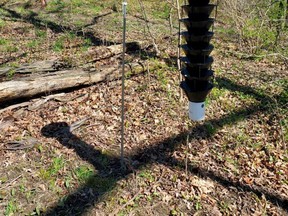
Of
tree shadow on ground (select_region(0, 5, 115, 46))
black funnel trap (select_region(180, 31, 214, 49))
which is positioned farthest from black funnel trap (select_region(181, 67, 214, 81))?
tree shadow on ground (select_region(0, 5, 115, 46))

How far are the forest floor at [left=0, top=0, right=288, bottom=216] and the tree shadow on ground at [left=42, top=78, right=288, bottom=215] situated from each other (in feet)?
0.05

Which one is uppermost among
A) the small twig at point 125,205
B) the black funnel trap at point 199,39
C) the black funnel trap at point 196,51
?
the black funnel trap at point 199,39

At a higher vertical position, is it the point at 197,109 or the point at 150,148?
the point at 197,109

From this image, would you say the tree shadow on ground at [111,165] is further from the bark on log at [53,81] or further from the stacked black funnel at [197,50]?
the stacked black funnel at [197,50]

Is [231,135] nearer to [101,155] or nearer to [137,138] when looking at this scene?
[137,138]

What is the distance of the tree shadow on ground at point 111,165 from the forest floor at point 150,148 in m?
0.01

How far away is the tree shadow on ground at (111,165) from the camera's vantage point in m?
3.56

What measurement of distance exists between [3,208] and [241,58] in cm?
723

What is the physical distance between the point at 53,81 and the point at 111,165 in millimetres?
2285

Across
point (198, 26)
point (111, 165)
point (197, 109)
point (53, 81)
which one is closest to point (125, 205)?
point (111, 165)

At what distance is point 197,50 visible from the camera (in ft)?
7.47

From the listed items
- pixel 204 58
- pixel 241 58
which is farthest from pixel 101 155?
pixel 241 58

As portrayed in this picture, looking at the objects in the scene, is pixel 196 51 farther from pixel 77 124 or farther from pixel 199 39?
pixel 77 124

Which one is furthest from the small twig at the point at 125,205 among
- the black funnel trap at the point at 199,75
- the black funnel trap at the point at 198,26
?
the black funnel trap at the point at 198,26
